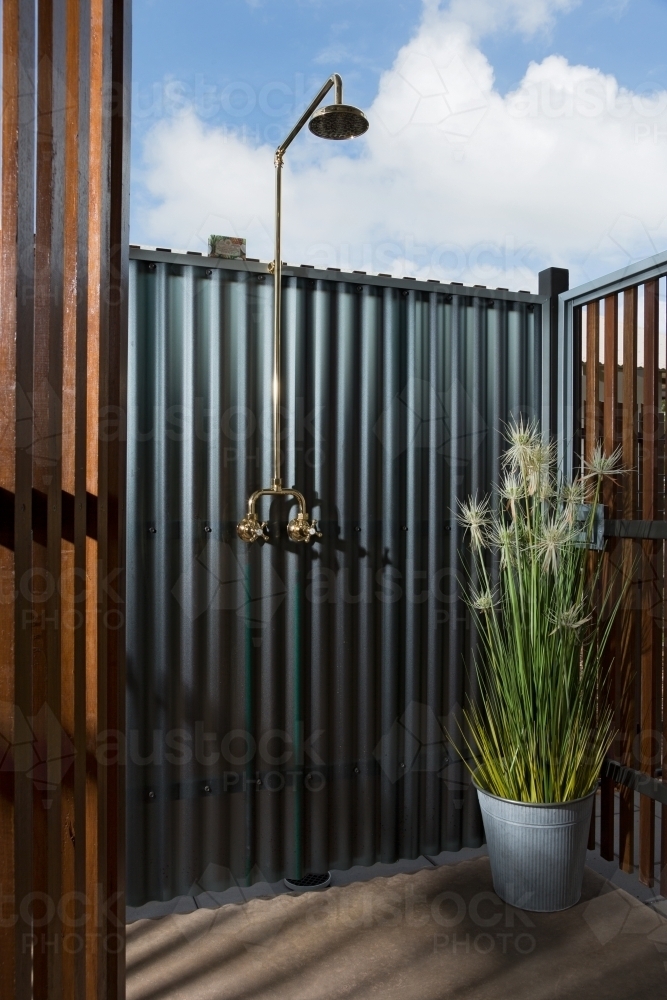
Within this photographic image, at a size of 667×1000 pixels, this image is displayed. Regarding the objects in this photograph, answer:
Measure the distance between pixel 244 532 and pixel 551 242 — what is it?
63.6 inches

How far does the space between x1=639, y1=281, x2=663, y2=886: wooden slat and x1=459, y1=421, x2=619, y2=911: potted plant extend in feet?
0.43

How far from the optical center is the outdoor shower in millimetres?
2176

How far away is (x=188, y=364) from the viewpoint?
241 centimetres

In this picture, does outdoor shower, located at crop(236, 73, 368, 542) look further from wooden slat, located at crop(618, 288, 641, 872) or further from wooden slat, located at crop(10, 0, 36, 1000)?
wooden slat, located at crop(10, 0, 36, 1000)

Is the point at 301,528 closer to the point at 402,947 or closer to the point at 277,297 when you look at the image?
the point at 277,297

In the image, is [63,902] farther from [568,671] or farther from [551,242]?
[551,242]

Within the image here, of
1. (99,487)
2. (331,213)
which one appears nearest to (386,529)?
(331,213)

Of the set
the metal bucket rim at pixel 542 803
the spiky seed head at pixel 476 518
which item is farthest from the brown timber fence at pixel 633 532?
the spiky seed head at pixel 476 518

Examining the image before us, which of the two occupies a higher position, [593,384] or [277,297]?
[277,297]

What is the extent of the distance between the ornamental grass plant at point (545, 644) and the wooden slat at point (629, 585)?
6cm

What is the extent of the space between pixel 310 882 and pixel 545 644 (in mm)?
1121

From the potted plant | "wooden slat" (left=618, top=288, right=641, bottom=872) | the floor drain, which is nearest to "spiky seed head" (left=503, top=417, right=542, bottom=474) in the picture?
the potted plant

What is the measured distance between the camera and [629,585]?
2566 mm

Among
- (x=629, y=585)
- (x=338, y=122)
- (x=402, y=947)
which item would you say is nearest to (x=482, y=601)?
(x=629, y=585)
